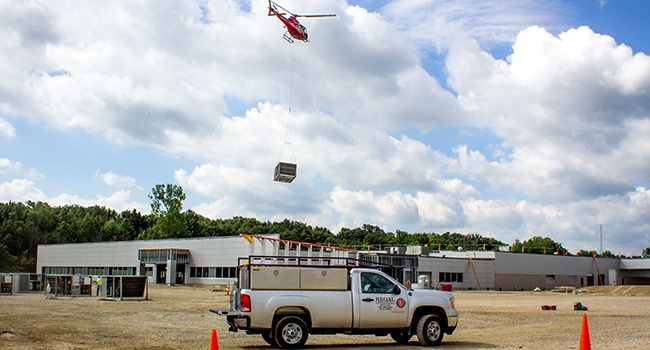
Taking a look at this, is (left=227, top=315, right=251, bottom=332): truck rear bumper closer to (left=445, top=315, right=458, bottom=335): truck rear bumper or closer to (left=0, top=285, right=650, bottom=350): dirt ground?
(left=0, top=285, right=650, bottom=350): dirt ground

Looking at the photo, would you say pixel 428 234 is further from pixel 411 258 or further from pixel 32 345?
pixel 32 345

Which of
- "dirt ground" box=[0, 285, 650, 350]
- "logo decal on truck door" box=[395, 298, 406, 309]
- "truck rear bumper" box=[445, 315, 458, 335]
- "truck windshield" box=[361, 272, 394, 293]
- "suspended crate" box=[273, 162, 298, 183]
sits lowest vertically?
"dirt ground" box=[0, 285, 650, 350]

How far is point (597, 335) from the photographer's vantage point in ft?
68.5

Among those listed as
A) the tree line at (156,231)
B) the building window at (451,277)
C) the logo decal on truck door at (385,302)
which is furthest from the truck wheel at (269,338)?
the tree line at (156,231)

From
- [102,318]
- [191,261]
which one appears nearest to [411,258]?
[191,261]

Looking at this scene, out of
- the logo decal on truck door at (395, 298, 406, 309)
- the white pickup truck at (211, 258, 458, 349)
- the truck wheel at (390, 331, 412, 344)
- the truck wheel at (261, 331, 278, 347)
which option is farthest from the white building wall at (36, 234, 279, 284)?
the logo decal on truck door at (395, 298, 406, 309)

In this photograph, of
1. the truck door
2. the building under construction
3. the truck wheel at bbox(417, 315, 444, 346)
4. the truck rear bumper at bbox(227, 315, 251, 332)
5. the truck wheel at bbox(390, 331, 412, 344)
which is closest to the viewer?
the truck rear bumper at bbox(227, 315, 251, 332)

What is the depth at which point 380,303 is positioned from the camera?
1747 cm

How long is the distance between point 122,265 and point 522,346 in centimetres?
8741

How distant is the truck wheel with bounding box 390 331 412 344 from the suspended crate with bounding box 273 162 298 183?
2543 cm

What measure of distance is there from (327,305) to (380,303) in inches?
56.1

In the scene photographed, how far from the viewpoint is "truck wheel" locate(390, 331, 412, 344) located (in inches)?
706

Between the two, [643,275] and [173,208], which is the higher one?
[173,208]

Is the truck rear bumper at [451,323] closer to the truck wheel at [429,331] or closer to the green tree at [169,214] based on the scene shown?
the truck wheel at [429,331]
